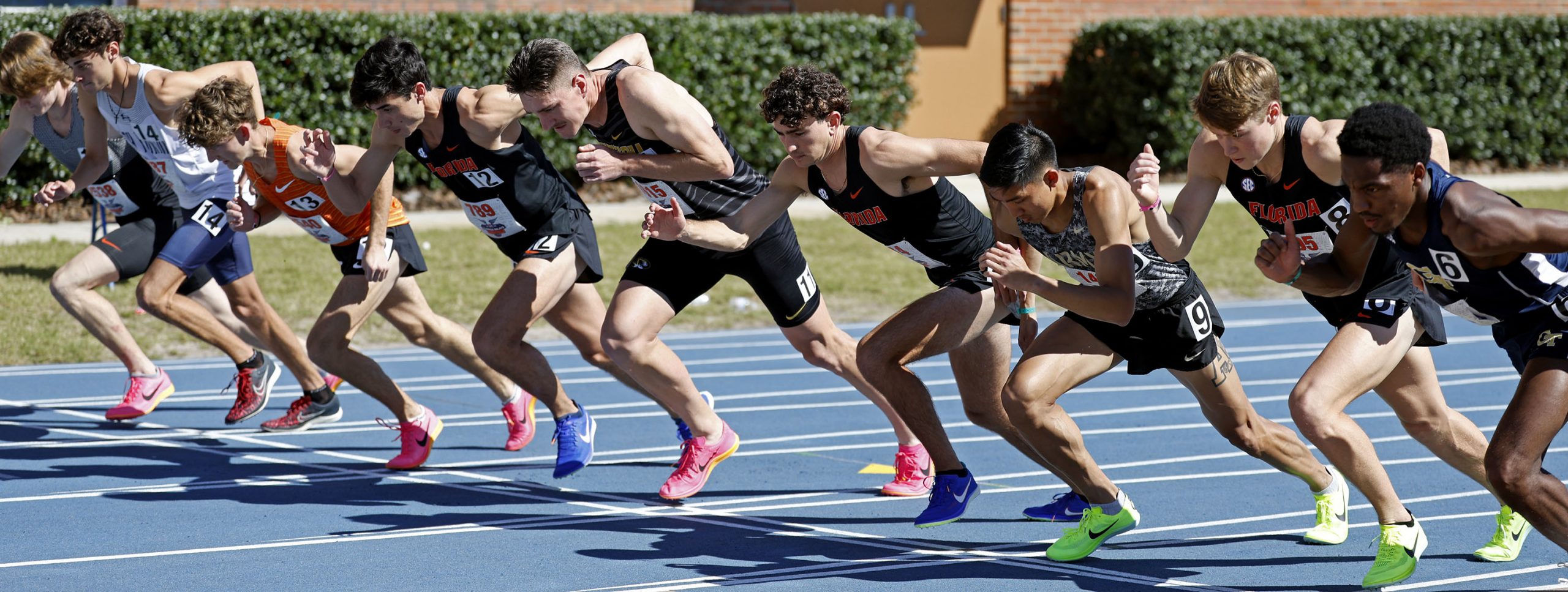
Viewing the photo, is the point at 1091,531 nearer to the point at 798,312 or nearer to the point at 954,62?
the point at 798,312

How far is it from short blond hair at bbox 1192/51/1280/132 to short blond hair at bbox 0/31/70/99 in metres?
5.47

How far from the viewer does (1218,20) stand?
17.4 meters

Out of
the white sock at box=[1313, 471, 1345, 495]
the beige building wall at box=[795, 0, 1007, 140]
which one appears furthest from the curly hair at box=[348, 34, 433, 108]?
the beige building wall at box=[795, 0, 1007, 140]

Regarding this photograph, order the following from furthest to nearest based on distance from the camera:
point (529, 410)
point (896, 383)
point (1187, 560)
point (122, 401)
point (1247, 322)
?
point (1247, 322)
point (122, 401)
point (529, 410)
point (896, 383)
point (1187, 560)

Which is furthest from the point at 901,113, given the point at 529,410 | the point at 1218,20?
the point at 529,410

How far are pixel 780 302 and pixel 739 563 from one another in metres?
1.42

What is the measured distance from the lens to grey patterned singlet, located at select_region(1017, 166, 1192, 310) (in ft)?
16.4

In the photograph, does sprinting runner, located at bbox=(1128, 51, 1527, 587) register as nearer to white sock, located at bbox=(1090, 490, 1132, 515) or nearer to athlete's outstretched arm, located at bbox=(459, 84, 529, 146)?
white sock, located at bbox=(1090, 490, 1132, 515)

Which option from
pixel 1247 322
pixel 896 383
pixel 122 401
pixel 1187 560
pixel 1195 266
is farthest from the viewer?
pixel 1195 266

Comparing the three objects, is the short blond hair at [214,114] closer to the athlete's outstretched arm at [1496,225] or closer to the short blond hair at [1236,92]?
the short blond hair at [1236,92]

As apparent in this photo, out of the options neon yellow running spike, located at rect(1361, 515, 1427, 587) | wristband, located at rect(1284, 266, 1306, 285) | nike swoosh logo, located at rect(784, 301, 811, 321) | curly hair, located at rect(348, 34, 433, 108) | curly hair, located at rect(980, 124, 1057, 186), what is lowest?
neon yellow running spike, located at rect(1361, 515, 1427, 587)

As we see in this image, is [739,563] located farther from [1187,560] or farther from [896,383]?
[1187,560]

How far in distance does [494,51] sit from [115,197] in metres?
6.71

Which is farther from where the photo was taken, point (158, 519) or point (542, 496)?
point (542, 496)
